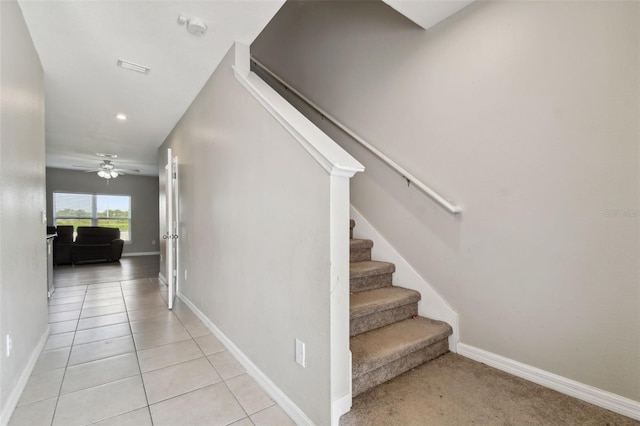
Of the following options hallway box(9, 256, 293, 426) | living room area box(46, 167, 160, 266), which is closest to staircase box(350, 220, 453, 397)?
hallway box(9, 256, 293, 426)

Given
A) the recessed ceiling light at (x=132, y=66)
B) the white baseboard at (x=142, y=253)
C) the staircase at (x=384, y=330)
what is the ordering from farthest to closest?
1. the white baseboard at (x=142, y=253)
2. the recessed ceiling light at (x=132, y=66)
3. the staircase at (x=384, y=330)

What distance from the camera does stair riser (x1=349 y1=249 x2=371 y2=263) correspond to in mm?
2457

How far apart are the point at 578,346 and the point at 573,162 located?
0.97m

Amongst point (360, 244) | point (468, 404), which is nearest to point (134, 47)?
point (360, 244)

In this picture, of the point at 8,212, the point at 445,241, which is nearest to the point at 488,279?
the point at 445,241

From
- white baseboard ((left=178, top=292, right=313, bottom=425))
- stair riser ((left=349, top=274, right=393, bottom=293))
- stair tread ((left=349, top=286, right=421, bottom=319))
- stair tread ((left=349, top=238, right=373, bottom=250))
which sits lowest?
white baseboard ((left=178, top=292, right=313, bottom=425))

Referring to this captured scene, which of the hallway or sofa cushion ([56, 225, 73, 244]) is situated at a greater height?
sofa cushion ([56, 225, 73, 244])

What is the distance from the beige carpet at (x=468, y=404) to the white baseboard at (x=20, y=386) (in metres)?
1.78

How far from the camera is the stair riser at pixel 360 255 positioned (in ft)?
8.06

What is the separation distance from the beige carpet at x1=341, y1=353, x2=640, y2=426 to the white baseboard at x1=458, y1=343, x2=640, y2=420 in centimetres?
3

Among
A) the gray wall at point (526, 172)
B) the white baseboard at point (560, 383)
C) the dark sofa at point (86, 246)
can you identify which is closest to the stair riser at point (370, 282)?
the gray wall at point (526, 172)

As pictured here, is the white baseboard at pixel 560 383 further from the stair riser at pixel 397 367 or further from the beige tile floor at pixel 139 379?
the beige tile floor at pixel 139 379

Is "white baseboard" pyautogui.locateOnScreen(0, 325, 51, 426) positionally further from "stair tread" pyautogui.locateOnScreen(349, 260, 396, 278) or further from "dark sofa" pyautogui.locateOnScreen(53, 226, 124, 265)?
"dark sofa" pyautogui.locateOnScreen(53, 226, 124, 265)

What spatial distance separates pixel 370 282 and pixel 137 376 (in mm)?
1773
